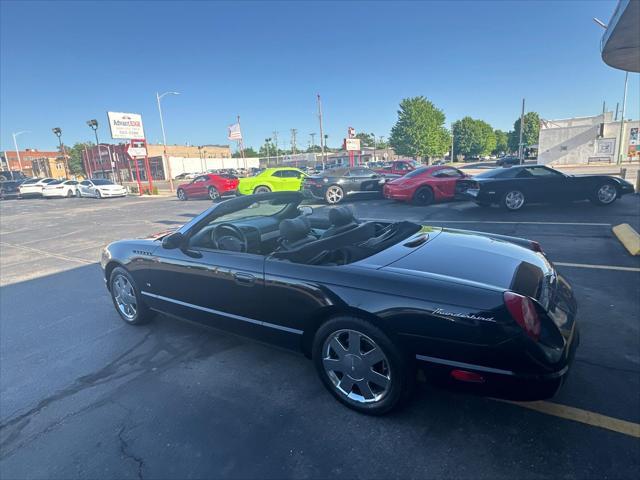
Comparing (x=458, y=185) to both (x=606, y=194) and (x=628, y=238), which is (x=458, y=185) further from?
(x=628, y=238)

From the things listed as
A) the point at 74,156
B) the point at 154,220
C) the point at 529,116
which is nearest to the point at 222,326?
the point at 154,220

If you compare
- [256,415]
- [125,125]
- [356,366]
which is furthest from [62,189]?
[356,366]

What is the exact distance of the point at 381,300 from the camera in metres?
2.24

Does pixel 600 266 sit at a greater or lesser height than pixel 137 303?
lesser

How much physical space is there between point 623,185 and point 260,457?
11.9 metres

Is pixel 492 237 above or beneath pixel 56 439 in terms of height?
above

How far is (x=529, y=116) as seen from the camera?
260ft

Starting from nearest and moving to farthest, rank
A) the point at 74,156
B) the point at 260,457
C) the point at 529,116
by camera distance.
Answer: the point at 260,457, the point at 74,156, the point at 529,116

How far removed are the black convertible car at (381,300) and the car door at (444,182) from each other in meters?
9.41

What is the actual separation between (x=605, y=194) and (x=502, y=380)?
10.7 metres

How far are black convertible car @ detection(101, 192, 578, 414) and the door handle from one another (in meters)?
0.02

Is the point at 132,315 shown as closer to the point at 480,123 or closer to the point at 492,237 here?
the point at 492,237

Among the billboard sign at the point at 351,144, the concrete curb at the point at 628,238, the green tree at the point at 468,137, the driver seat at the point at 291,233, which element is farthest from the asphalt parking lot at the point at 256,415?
the green tree at the point at 468,137

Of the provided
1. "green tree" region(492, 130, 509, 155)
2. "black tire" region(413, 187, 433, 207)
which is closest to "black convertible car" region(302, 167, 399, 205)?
"black tire" region(413, 187, 433, 207)
